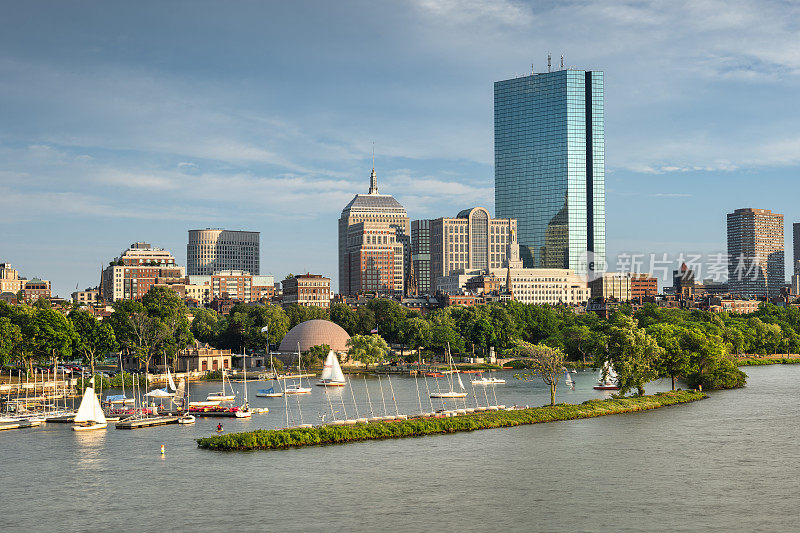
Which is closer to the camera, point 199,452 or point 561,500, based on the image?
point 561,500

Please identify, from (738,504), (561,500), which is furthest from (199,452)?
(738,504)

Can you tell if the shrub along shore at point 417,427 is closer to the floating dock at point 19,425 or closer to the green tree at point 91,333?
the floating dock at point 19,425

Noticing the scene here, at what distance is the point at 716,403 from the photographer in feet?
393

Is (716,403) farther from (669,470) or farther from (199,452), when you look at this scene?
(199,452)

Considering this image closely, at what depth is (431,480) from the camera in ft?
231

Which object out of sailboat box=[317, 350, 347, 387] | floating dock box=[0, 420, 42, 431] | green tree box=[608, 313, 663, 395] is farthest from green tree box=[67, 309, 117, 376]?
green tree box=[608, 313, 663, 395]

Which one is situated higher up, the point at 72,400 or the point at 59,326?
the point at 59,326

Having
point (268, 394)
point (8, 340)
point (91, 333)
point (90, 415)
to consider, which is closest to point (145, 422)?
point (90, 415)

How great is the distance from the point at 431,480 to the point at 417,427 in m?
24.0

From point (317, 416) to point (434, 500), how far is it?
154 ft

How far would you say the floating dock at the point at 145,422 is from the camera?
101 metres

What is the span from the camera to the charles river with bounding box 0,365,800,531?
59375 mm

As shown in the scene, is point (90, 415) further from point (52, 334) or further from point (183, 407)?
point (52, 334)

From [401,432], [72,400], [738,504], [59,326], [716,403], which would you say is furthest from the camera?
[59,326]
